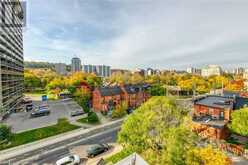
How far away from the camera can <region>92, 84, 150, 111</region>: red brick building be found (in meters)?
58.2

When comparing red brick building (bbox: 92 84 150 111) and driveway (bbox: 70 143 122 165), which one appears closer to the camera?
driveway (bbox: 70 143 122 165)

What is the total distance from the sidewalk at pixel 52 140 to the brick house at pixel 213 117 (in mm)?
18875

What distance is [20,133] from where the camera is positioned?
39.1 metres

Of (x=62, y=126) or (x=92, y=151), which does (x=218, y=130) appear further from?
(x=62, y=126)

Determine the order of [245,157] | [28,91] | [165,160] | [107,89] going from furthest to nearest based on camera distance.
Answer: [28,91], [107,89], [245,157], [165,160]

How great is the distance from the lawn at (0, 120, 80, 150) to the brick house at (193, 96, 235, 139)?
26311mm

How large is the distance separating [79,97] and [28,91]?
60841 mm

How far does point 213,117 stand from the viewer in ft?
133

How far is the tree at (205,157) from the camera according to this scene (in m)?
18.7

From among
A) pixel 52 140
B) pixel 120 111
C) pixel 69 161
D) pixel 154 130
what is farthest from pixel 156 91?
pixel 69 161

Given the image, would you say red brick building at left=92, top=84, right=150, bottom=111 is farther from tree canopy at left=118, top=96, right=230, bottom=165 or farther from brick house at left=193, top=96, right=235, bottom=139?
tree canopy at left=118, top=96, right=230, bottom=165

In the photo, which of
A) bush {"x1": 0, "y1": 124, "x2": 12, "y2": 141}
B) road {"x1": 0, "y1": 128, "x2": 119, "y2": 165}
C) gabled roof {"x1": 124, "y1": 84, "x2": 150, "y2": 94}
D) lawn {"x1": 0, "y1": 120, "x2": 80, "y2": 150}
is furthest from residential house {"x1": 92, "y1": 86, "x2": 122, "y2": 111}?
bush {"x1": 0, "y1": 124, "x2": 12, "y2": 141}

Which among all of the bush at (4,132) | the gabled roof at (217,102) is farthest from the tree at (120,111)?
the bush at (4,132)

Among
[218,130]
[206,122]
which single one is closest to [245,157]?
[218,130]
